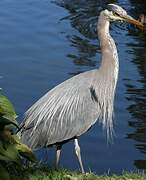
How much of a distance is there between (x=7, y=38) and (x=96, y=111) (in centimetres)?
785

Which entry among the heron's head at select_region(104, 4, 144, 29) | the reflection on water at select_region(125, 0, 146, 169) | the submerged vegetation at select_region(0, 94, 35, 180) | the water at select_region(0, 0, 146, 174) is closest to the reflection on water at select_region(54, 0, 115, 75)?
the water at select_region(0, 0, 146, 174)

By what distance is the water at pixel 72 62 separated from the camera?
8969 mm

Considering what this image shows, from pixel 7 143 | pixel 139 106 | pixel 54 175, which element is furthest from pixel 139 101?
pixel 7 143

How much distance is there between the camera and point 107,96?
651 cm

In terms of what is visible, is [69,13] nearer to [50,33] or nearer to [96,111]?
[50,33]

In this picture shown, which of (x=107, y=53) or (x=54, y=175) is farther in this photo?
(x=107, y=53)

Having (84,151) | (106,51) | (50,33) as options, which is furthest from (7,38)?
(106,51)

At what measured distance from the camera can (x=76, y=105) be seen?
6.30 meters

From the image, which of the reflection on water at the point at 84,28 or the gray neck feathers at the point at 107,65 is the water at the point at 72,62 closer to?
the reflection on water at the point at 84,28

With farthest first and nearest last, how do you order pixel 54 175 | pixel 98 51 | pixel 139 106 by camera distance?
pixel 98 51, pixel 139 106, pixel 54 175

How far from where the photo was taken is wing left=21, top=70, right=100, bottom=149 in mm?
6145

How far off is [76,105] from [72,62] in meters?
6.35

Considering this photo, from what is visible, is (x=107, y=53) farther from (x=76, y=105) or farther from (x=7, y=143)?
(x=7, y=143)

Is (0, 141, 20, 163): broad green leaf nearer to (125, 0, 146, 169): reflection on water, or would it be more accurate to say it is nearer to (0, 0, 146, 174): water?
(0, 0, 146, 174): water
